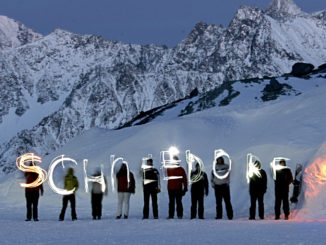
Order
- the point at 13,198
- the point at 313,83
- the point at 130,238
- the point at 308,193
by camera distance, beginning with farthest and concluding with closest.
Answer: the point at 313,83 → the point at 13,198 → the point at 308,193 → the point at 130,238

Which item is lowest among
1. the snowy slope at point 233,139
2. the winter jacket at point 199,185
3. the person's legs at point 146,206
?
the person's legs at point 146,206

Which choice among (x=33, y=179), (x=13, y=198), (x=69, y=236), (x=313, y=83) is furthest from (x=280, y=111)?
(x=313, y=83)

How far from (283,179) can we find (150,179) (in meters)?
4.33

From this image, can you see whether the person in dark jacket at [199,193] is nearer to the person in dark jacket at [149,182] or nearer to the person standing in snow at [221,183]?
the person standing in snow at [221,183]

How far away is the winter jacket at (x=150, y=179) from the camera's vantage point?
21094mm

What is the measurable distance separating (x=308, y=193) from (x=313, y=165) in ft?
3.63

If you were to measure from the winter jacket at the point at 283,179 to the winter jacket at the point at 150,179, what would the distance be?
398cm

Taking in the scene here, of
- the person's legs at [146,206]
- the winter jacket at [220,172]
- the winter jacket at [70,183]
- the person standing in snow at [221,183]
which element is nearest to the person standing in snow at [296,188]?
the person standing in snow at [221,183]

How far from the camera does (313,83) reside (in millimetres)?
103250

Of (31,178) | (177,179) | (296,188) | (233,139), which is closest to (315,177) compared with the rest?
(296,188)

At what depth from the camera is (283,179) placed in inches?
780

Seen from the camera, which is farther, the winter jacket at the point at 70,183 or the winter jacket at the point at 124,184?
the winter jacket at the point at 124,184

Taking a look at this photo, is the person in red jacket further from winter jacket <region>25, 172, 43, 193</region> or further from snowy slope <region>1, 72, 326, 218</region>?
snowy slope <region>1, 72, 326, 218</region>

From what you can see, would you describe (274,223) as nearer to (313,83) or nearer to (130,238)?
(130,238)
